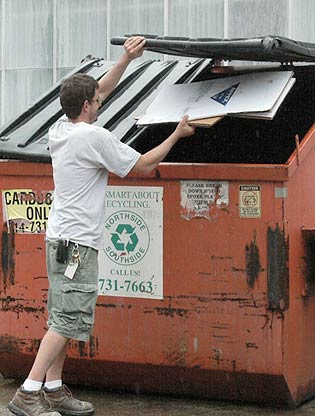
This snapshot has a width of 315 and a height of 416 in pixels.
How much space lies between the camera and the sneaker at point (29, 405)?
17.0 ft

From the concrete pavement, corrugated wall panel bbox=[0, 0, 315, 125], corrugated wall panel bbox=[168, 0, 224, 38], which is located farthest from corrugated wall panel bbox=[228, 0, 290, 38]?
the concrete pavement

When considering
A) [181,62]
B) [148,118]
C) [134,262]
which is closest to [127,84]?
[181,62]

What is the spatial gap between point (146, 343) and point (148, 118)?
43.7 inches

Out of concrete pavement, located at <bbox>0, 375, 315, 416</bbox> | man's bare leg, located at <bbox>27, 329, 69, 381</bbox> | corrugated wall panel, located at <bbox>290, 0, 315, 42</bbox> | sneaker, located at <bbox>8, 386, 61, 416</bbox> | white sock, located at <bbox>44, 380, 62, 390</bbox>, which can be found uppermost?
corrugated wall panel, located at <bbox>290, 0, 315, 42</bbox>

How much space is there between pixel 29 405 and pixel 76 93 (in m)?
1.46

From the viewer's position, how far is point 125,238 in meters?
5.55

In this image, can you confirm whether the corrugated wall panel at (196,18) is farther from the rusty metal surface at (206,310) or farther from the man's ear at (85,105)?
the man's ear at (85,105)

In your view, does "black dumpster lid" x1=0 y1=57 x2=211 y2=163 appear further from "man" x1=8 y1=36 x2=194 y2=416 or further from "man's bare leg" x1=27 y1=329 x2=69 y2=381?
"man's bare leg" x1=27 y1=329 x2=69 y2=381

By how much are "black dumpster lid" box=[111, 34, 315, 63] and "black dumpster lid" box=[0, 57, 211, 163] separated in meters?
0.50

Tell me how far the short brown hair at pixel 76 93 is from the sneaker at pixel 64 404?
4.35 ft

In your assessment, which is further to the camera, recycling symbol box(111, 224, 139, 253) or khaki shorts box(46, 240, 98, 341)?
recycling symbol box(111, 224, 139, 253)

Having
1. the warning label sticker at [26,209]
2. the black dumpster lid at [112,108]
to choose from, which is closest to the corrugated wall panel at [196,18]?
the black dumpster lid at [112,108]

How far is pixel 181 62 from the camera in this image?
6.38m

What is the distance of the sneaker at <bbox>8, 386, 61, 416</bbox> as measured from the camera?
5.19m
